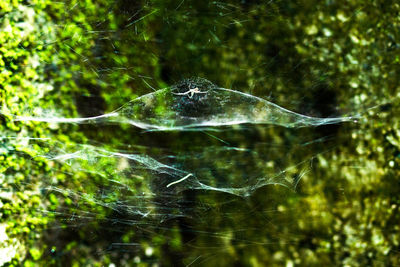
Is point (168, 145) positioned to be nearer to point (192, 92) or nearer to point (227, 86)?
point (192, 92)

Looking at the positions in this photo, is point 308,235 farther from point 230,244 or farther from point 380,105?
point 380,105

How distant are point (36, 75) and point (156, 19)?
1.07 m

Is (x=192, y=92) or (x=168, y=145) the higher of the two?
(x=192, y=92)

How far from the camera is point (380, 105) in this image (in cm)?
234

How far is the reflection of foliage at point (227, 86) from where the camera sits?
1917mm

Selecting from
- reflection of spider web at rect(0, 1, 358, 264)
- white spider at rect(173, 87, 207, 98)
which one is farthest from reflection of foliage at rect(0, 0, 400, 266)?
white spider at rect(173, 87, 207, 98)

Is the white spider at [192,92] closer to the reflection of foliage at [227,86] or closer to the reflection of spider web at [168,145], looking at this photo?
the reflection of spider web at [168,145]

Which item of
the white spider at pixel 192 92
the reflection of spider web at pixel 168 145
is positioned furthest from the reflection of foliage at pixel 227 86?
the white spider at pixel 192 92

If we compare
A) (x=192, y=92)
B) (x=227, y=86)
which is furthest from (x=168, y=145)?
(x=227, y=86)

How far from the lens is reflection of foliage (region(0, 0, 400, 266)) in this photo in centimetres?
192

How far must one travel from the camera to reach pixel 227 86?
1.90 m

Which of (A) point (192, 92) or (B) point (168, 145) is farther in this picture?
(B) point (168, 145)

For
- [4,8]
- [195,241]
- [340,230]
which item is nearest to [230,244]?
[195,241]

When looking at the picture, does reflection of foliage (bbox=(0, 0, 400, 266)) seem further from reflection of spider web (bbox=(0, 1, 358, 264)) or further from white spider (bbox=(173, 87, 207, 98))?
white spider (bbox=(173, 87, 207, 98))
